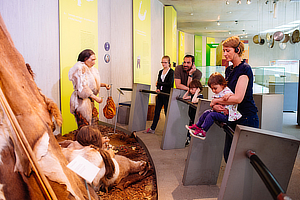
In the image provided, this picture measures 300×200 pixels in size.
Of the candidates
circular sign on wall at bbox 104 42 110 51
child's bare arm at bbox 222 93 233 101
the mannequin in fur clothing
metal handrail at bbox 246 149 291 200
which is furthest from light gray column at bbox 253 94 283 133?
circular sign on wall at bbox 104 42 110 51

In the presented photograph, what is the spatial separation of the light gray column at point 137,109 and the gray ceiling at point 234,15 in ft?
21.5

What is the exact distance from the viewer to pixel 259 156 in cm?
134

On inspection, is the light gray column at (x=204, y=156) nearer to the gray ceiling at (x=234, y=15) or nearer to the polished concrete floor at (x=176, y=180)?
the polished concrete floor at (x=176, y=180)

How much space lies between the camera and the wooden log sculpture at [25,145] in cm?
112

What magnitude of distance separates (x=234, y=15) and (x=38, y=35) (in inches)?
487

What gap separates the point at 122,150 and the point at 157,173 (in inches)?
52.4

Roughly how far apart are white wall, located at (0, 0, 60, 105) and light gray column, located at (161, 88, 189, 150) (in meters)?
2.46

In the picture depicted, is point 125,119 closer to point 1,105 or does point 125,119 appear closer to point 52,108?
point 52,108

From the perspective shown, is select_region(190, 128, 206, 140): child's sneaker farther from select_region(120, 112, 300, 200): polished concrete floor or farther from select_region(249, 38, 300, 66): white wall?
select_region(249, 38, 300, 66): white wall

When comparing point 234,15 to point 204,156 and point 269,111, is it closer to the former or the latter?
point 269,111

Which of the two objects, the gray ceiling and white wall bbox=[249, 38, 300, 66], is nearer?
the gray ceiling

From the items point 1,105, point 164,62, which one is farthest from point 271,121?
point 1,105

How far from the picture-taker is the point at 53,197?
1267 mm

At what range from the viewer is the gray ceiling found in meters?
11.2
